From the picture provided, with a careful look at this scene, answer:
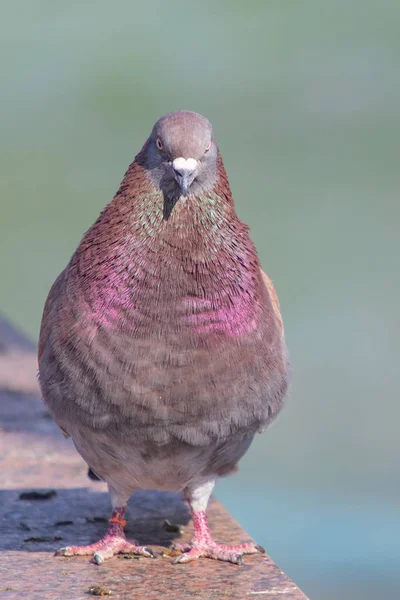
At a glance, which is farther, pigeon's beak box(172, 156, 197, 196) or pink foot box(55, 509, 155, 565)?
pink foot box(55, 509, 155, 565)

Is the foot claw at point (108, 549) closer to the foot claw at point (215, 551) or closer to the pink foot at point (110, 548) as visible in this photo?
the pink foot at point (110, 548)

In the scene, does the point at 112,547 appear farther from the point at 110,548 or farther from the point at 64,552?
the point at 64,552

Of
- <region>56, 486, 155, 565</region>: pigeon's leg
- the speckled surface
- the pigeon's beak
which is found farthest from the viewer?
<region>56, 486, 155, 565</region>: pigeon's leg

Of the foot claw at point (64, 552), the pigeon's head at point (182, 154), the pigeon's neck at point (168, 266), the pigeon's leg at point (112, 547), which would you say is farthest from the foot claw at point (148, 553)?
the pigeon's head at point (182, 154)

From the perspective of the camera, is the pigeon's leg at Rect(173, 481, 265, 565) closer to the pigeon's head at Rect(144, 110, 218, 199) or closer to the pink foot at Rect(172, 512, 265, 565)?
the pink foot at Rect(172, 512, 265, 565)

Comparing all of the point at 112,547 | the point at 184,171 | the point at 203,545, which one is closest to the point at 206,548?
the point at 203,545

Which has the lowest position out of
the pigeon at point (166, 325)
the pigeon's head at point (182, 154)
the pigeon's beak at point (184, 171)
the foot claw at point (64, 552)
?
the foot claw at point (64, 552)

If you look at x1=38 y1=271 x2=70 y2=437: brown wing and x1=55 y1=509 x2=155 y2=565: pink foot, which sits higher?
x1=38 y1=271 x2=70 y2=437: brown wing

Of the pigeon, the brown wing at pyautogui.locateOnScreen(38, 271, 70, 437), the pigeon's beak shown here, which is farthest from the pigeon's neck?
the brown wing at pyautogui.locateOnScreen(38, 271, 70, 437)

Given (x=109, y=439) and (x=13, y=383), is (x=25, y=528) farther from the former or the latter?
(x=13, y=383)
